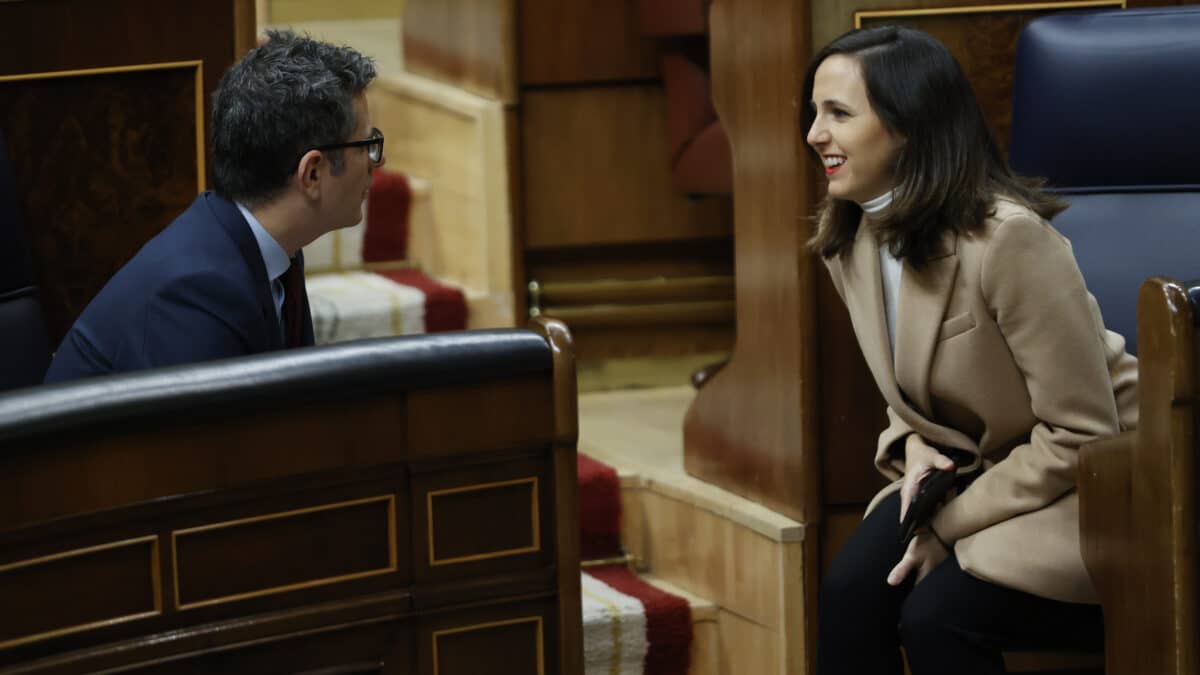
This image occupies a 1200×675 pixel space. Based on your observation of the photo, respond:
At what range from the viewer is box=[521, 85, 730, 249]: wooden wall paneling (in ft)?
11.4

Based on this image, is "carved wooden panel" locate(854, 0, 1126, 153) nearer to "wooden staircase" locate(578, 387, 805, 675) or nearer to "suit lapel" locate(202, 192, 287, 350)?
"wooden staircase" locate(578, 387, 805, 675)

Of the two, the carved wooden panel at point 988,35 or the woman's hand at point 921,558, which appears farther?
the carved wooden panel at point 988,35

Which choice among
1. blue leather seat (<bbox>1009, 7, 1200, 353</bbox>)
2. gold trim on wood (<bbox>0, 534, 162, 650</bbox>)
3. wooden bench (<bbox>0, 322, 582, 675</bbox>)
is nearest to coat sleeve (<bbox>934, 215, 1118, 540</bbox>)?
blue leather seat (<bbox>1009, 7, 1200, 353</bbox>)

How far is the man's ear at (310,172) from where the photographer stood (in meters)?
1.87

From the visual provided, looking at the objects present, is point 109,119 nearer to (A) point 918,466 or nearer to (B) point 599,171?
(A) point 918,466

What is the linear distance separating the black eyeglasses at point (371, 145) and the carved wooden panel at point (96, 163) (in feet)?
1.73

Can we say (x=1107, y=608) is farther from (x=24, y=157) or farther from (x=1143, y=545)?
(x=24, y=157)

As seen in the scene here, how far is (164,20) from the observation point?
2342 millimetres

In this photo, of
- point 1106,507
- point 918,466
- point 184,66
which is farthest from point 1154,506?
point 184,66

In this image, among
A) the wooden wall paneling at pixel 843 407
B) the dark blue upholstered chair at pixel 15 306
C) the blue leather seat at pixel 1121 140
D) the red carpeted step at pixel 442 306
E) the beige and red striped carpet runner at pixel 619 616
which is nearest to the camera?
the dark blue upholstered chair at pixel 15 306

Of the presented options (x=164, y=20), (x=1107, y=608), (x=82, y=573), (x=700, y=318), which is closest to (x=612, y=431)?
(x=700, y=318)

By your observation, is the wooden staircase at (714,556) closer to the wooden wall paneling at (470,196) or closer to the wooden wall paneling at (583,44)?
the wooden wall paneling at (470,196)

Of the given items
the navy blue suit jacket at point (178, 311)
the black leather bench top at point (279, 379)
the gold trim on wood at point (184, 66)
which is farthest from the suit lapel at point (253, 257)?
the gold trim on wood at point (184, 66)

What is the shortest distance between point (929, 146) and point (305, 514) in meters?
0.86
